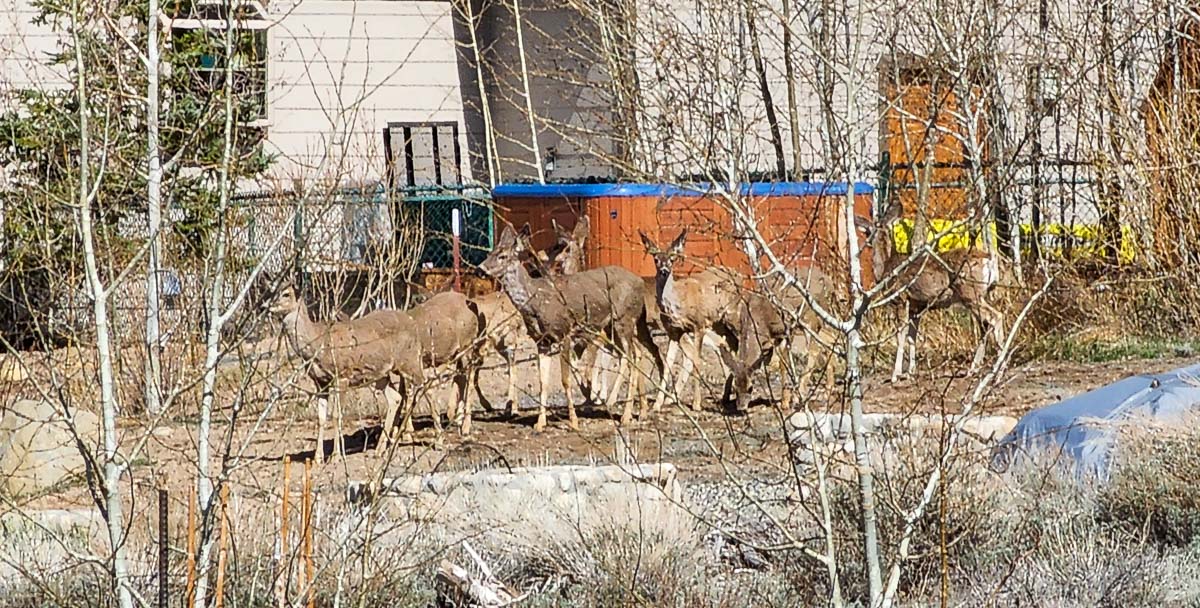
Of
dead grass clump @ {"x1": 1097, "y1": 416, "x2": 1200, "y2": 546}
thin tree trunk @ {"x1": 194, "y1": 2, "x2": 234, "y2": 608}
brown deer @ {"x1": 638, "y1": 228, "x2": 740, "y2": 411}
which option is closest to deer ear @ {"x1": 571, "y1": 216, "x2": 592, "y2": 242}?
brown deer @ {"x1": 638, "y1": 228, "x2": 740, "y2": 411}

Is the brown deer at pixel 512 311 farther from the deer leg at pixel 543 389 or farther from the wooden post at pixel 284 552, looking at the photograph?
the wooden post at pixel 284 552

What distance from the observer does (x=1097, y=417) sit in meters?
10.1

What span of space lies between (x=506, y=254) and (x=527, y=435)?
4.47 feet

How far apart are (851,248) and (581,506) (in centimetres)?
288

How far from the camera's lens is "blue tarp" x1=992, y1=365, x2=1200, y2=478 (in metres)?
9.63

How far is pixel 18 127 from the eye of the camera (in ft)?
57.1

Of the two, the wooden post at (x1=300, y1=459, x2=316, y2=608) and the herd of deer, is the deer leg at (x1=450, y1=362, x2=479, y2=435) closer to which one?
the herd of deer

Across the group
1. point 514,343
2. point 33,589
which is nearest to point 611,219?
point 514,343

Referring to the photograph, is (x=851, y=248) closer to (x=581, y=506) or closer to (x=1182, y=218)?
(x=581, y=506)

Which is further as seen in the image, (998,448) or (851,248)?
(998,448)

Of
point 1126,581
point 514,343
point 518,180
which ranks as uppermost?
point 518,180

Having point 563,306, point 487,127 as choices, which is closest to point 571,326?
point 563,306

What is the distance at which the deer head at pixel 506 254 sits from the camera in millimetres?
13062

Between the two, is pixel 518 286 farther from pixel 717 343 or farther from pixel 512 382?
pixel 717 343
